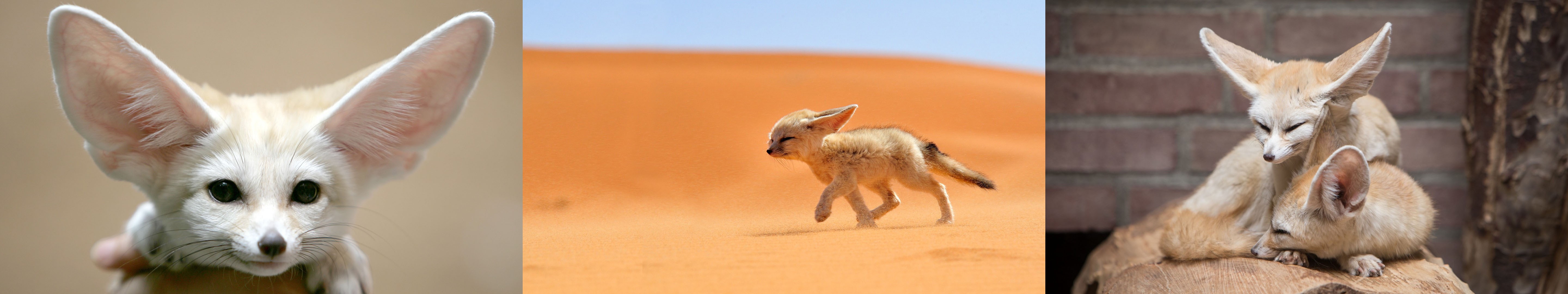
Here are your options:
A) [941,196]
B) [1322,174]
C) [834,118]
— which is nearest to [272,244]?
[834,118]

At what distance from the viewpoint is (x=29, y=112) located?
3.07ft

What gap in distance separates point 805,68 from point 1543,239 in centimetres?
128

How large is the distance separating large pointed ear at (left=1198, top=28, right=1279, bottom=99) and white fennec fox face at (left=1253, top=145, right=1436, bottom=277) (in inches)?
4.5

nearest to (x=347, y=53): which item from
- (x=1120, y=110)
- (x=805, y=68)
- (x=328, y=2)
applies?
(x=328, y=2)

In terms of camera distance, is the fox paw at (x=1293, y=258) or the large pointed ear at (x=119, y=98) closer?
the large pointed ear at (x=119, y=98)

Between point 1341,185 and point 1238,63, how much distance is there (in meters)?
0.18

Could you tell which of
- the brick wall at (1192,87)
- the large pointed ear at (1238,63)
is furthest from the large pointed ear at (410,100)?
the brick wall at (1192,87)

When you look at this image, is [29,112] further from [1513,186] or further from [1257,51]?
[1513,186]

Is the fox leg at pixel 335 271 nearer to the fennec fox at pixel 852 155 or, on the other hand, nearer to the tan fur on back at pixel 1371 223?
the fennec fox at pixel 852 155

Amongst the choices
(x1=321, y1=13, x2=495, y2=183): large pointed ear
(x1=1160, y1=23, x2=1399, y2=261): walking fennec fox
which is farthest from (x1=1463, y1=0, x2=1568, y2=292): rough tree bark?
(x1=321, y1=13, x2=495, y2=183): large pointed ear

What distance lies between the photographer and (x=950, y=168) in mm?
908

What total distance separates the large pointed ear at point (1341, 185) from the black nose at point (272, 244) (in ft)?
3.04

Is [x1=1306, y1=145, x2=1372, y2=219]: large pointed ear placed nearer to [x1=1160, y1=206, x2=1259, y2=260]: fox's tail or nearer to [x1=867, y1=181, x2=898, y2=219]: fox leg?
[x1=1160, y1=206, x2=1259, y2=260]: fox's tail

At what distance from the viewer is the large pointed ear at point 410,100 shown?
729mm
